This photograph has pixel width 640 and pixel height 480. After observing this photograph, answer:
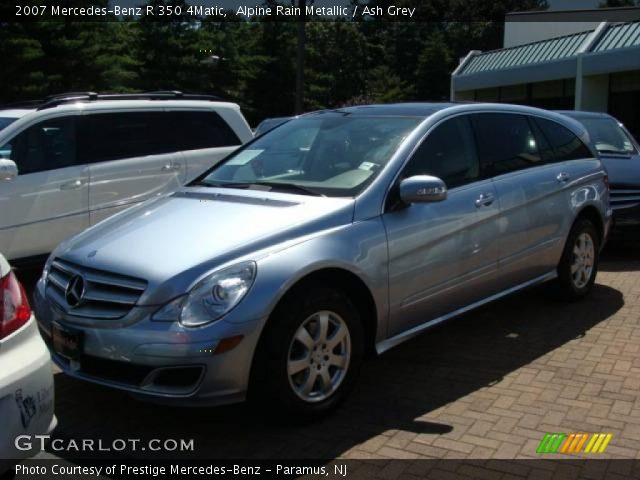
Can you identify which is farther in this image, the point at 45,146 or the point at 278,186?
the point at 45,146

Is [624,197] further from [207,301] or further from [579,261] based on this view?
[207,301]

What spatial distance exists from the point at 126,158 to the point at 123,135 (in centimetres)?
25

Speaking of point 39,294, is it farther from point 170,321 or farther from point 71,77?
point 71,77

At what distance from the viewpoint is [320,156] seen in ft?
15.6

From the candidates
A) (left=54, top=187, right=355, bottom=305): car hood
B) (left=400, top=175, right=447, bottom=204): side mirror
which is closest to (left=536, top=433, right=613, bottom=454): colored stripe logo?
(left=400, top=175, right=447, bottom=204): side mirror

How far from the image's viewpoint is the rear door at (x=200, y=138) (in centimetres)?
782

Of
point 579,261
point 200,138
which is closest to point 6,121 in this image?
point 200,138

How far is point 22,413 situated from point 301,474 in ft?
4.27

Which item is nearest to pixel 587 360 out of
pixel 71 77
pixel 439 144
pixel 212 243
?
pixel 439 144

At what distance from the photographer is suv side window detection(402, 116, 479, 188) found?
4.58 meters

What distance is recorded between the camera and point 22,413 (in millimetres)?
2684

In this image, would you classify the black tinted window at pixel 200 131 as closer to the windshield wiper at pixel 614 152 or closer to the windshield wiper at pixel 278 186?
the windshield wiper at pixel 278 186

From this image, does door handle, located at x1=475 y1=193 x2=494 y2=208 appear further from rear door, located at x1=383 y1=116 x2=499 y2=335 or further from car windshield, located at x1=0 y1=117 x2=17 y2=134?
car windshield, located at x1=0 y1=117 x2=17 y2=134

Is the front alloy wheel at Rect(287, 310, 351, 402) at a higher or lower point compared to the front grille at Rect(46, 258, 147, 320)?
lower
